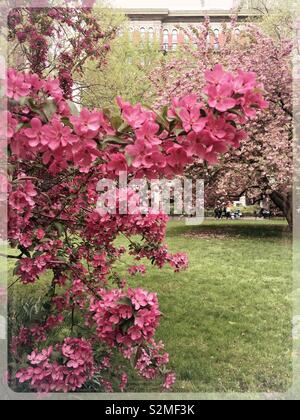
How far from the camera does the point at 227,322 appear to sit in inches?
157

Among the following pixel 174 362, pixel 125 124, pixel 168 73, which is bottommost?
pixel 174 362

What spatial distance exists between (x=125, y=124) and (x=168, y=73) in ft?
34.0

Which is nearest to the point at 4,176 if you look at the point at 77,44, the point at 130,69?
the point at 77,44

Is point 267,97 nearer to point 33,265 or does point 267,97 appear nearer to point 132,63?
point 33,265

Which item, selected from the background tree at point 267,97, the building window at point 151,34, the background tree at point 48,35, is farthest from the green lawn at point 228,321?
the building window at point 151,34

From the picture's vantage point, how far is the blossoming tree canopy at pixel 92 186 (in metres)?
1.41

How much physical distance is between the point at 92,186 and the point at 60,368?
100cm

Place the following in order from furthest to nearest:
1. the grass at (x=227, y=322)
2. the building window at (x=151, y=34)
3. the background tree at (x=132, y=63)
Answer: the building window at (x=151, y=34) < the background tree at (x=132, y=63) < the grass at (x=227, y=322)

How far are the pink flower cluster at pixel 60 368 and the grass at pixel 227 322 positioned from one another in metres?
0.72

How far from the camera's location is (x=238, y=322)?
3.97m

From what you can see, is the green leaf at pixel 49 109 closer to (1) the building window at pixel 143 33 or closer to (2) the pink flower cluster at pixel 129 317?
(2) the pink flower cluster at pixel 129 317

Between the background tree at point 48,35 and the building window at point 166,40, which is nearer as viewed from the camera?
the background tree at point 48,35

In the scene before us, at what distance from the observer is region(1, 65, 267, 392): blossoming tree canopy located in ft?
4.62

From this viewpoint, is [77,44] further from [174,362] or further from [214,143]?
[214,143]
